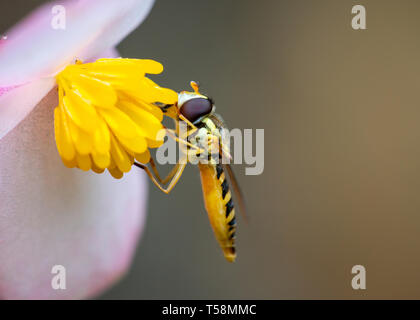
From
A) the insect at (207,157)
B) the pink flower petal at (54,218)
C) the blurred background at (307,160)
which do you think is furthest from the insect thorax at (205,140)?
the blurred background at (307,160)

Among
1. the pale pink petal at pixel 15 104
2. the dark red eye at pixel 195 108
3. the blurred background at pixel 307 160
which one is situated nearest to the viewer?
the pale pink petal at pixel 15 104

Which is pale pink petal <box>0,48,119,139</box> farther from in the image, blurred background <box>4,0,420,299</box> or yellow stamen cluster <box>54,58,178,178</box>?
blurred background <box>4,0,420,299</box>

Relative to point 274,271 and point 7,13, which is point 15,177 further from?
point 274,271

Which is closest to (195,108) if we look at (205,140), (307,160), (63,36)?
(205,140)

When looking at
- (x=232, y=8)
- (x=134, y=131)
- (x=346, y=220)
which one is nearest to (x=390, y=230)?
(x=346, y=220)

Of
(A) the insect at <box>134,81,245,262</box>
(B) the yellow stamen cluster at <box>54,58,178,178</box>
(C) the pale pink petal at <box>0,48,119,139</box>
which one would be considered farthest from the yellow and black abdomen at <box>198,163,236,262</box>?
(C) the pale pink petal at <box>0,48,119,139</box>

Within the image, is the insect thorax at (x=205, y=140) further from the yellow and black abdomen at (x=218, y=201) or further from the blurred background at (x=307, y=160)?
the blurred background at (x=307, y=160)

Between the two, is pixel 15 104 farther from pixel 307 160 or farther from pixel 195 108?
pixel 307 160
